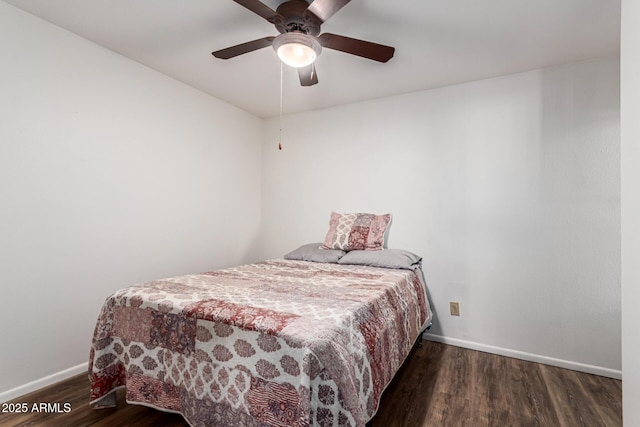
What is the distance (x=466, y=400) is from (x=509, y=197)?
1.63 metres

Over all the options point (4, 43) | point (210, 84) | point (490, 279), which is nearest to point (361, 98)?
point (210, 84)

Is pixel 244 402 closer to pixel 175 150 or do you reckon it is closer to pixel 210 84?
pixel 175 150

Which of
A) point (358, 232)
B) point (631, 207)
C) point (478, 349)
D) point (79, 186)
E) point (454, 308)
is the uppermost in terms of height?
point (79, 186)

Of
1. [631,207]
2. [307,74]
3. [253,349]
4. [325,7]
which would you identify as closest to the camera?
[631,207]

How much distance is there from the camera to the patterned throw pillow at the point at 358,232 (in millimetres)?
2916

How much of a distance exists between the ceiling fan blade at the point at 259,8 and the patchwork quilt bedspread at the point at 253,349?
1.48m

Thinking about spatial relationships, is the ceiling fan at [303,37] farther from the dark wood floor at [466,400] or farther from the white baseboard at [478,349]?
the white baseboard at [478,349]

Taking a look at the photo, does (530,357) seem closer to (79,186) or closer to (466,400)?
(466,400)

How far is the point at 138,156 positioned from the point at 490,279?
10.4 feet

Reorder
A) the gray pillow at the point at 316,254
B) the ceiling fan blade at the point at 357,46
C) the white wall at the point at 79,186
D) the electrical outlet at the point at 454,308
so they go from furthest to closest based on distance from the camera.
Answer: the gray pillow at the point at 316,254 → the electrical outlet at the point at 454,308 → the white wall at the point at 79,186 → the ceiling fan blade at the point at 357,46

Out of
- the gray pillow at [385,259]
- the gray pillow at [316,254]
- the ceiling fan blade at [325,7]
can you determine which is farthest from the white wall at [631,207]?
the gray pillow at [316,254]

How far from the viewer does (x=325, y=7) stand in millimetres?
1555

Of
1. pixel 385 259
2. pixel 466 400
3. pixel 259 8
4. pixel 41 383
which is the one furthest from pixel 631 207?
pixel 41 383

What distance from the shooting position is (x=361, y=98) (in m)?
3.22
